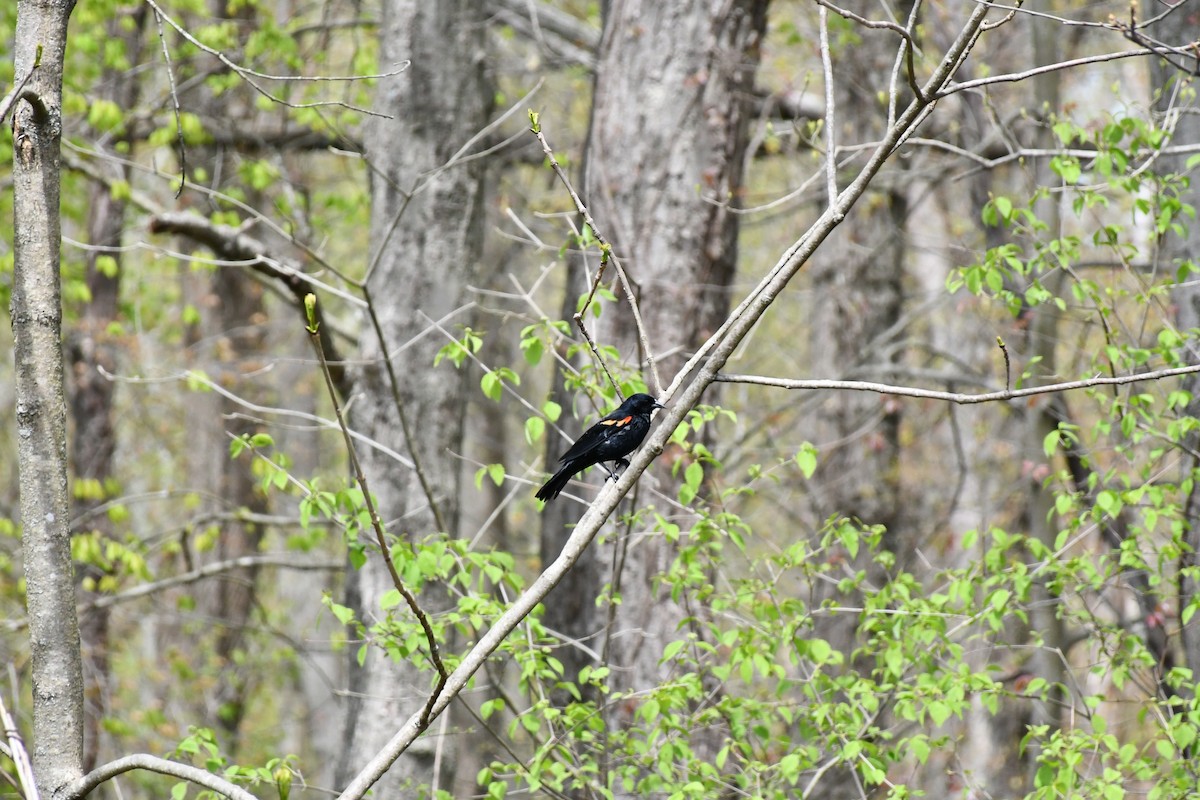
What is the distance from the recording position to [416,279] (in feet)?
18.3

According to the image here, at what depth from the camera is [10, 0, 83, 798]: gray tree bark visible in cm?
274

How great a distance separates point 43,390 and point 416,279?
114 inches

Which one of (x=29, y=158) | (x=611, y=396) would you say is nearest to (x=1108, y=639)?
(x=611, y=396)

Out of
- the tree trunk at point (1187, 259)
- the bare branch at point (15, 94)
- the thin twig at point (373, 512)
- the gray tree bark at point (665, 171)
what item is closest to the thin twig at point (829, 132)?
the thin twig at point (373, 512)

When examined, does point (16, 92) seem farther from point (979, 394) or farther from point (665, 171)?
point (665, 171)

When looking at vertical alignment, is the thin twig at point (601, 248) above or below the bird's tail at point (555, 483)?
above

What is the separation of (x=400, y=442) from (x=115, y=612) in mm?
5464

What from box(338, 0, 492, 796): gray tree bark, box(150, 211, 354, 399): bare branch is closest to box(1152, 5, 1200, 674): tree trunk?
→ box(338, 0, 492, 796): gray tree bark

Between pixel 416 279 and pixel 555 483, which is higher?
pixel 416 279

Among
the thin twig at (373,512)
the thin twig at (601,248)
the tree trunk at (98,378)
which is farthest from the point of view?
the tree trunk at (98,378)

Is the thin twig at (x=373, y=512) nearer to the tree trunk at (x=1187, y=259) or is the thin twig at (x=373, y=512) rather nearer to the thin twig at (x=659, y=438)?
the thin twig at (x=659, y=438)

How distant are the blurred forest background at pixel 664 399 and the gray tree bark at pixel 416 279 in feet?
0.07

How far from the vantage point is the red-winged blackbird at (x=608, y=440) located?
371cm

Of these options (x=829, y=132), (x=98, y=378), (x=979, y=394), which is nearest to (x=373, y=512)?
(x=979, y=394)
